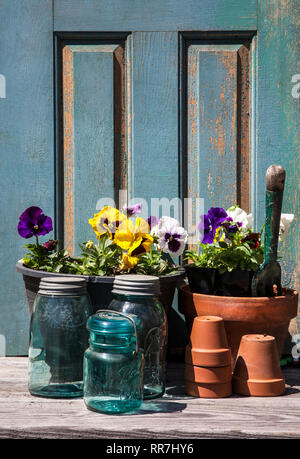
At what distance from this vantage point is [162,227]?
1559 millimetres

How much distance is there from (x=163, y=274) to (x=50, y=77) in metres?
0.71

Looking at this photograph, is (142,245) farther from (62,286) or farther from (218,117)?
(218,117)

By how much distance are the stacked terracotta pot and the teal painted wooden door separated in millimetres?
487

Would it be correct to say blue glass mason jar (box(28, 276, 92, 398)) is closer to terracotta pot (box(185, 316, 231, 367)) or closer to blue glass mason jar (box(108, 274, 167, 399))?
blue glass mason jar (box(108, 274, 167, 399))

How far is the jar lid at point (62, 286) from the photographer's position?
135 centimetres

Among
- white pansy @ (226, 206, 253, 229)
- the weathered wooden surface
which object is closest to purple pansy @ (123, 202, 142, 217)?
white pansy @ (226, 206, 253, 229)

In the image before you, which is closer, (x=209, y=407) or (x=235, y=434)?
(x=235, y=434)

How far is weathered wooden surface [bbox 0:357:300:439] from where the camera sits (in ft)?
3.86

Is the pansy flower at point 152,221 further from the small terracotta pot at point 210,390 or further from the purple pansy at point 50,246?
the small terracotta pot at point 210,390

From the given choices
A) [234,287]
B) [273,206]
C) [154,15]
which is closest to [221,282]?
[234,287]

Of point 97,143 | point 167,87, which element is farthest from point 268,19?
point 97,143

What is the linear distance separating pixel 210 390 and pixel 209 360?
0.08 metres

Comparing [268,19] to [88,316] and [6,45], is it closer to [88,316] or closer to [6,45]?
[6,45]

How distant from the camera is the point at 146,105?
5.76ft
